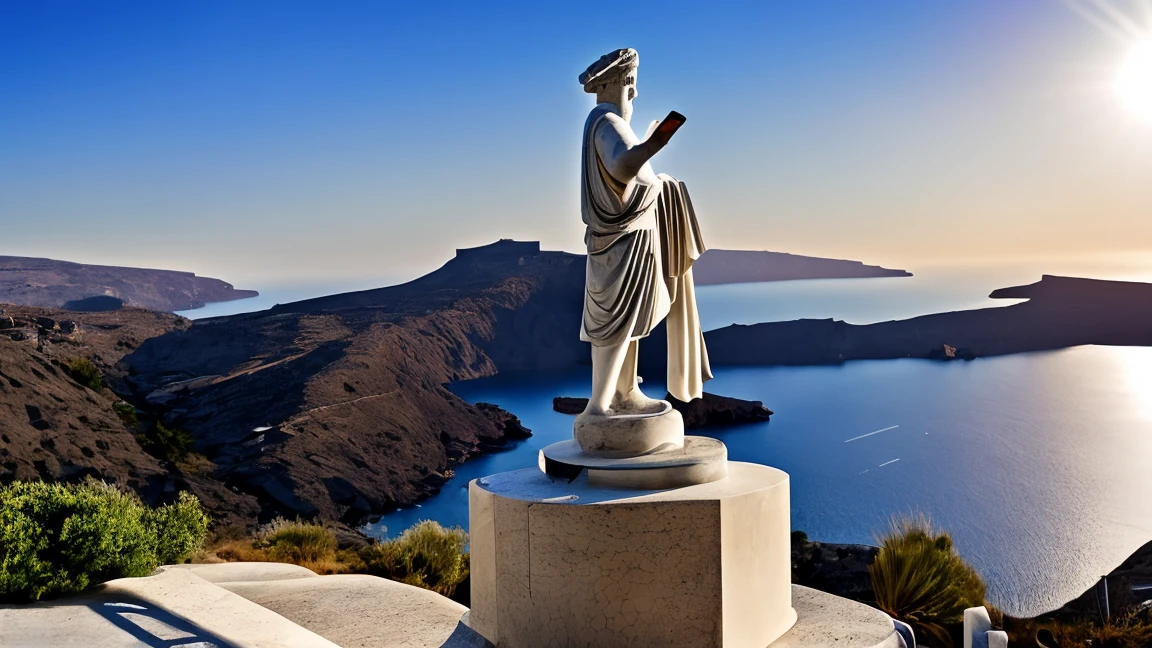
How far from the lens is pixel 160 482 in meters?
22.4

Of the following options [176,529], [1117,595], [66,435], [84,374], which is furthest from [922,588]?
[84,374]

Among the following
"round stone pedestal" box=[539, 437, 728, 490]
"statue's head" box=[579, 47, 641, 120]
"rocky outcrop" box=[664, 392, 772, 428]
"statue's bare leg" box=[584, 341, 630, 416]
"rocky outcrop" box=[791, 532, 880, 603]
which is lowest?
"rocky outcrop" box=[791, 532, 880, 603]

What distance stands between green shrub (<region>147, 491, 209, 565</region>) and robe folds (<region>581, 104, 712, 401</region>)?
4.59 metres

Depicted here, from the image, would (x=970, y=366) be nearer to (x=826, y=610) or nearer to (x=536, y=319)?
(x=536, y=319)

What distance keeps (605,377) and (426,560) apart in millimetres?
5318

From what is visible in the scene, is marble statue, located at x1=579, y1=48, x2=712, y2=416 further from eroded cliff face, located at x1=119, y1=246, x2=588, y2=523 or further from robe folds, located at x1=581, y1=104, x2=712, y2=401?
eroded cliff face, located at x1=119, y1=246, x2=588, y2=523

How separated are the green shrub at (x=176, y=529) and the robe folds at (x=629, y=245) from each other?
459cm

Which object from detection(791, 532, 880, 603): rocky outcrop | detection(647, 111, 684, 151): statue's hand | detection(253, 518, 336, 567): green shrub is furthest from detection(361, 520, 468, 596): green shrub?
detection(647, 111, 684, 151): statue's hand

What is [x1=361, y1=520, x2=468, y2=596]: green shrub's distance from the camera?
10.4m

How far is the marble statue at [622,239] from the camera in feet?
20.5

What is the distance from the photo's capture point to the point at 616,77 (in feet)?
21.5

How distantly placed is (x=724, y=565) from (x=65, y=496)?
488cm

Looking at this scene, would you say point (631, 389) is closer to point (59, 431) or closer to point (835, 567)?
point (835, 567)

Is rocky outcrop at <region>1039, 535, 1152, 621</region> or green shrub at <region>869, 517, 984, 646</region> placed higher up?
green shrub at <region>869, 517, 984, 646</region>
